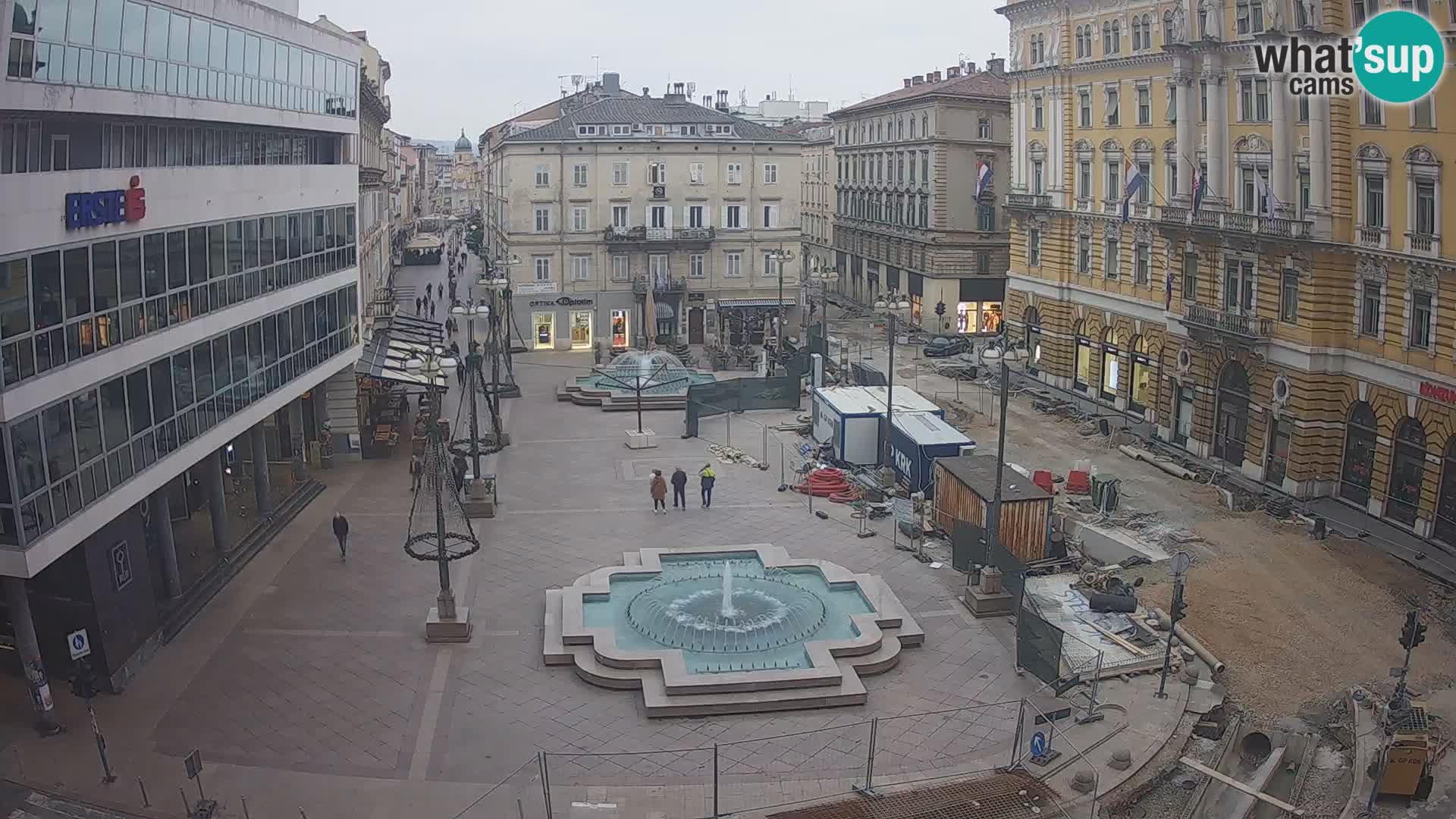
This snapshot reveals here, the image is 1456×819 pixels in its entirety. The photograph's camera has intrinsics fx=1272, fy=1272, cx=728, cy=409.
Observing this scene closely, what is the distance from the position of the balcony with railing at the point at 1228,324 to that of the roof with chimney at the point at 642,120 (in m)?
31.6

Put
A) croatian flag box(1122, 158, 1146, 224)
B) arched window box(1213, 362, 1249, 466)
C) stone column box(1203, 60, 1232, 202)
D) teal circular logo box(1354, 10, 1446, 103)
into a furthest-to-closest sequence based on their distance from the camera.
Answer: croatian flag box(1122, 158, 1146, 224) → stone column box(1203, 60, 1232, 202) → arched window box(1213, 362, 1249, 466) → teal circular logo box(1354, 10, 1446, 103)

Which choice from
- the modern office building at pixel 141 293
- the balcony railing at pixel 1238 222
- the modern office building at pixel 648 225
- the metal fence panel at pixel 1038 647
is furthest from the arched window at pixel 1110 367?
the modern office building at pixel 141 293

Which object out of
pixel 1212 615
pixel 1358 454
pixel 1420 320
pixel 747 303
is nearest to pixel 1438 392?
pixel 1420 320

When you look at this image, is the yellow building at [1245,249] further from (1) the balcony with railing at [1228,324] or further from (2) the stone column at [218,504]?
(2) the stone column at [218,504]

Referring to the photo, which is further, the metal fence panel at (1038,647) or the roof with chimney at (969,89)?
the roof with chimney at (969,89)

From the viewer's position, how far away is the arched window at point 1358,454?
35.8m

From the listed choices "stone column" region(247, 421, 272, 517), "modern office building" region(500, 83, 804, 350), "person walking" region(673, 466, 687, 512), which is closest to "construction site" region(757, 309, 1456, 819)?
"person walking" region(673, 466, 687, 512)

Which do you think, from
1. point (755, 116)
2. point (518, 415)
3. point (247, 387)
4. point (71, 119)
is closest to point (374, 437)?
point (518, 415)

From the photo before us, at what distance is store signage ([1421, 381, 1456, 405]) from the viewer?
31984 mm

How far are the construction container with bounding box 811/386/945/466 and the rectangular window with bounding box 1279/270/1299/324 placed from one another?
10620mm

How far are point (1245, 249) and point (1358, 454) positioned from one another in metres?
7.60

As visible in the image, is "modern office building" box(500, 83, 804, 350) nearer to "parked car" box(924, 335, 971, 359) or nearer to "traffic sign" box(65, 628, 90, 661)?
"parked car" box(924, 335, 971, 359)

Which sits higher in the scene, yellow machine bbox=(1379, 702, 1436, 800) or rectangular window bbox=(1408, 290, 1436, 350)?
rectangular window bbox=(1408, 290, 1436, 350)

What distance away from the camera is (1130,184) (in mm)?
46344
